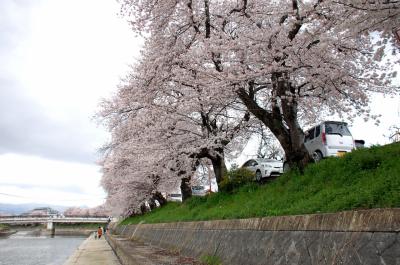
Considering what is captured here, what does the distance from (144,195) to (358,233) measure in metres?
31.8

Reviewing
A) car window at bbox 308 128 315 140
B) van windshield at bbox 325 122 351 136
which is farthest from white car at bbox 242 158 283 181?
van windshield at bbox 325 122 351 136

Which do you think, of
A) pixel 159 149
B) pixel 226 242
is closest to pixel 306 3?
pixel 226 242

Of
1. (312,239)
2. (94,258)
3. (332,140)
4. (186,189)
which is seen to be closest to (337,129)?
(332,140)

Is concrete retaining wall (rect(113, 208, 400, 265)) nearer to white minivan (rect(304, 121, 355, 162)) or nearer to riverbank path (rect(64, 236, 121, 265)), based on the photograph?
white minivan (rect(304, 121, 355, 162))

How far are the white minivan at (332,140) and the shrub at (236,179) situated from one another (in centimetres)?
302

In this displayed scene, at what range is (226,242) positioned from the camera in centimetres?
799

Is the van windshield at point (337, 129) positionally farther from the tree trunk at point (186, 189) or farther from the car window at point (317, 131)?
the tree trunk at point (186, 189)

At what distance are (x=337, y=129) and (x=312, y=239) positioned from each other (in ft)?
34.2

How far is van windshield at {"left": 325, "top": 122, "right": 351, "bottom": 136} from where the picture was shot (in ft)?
46.9

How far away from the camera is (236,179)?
13867 mm

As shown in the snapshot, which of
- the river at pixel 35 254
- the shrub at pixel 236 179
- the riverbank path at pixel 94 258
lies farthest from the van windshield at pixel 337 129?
the river at pixel 35 254

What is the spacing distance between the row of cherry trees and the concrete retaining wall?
11.3 ft

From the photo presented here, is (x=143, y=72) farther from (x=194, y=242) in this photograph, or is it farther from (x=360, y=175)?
(x=360, y=175)

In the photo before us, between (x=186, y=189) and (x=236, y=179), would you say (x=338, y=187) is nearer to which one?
(x=236, y=179)
